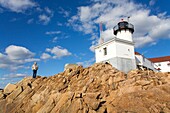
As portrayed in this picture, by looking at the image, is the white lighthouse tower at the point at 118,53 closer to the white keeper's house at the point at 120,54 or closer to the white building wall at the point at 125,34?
the white keeper's house at the point at 120,54

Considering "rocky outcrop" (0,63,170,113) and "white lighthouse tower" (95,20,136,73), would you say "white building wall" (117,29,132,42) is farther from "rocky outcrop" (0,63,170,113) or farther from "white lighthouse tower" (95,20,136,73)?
"rocky outcrop" (0,63,170,113)

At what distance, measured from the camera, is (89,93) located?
16.6m

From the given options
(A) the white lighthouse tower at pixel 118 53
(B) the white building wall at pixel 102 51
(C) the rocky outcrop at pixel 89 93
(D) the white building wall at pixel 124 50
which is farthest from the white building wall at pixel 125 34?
(C) the rocky outcrop at pixel 89 93

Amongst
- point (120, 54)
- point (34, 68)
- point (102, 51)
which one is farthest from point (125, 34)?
point (34, 68)

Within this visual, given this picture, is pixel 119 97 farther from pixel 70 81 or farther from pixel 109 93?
pixel 70 81

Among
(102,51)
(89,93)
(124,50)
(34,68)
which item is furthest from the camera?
(102,51)

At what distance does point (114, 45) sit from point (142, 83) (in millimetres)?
7107

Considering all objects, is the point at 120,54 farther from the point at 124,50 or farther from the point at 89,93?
the point at 89,93

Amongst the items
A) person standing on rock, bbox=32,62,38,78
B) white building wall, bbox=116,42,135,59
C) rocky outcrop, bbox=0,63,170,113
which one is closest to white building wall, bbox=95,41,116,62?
white building wall, bbox=116,42,135,59

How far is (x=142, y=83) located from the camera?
1822cm

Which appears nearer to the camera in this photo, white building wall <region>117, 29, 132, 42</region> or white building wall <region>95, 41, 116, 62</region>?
white building wall <region>95, 41, 116, 62</region>

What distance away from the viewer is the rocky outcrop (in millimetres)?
14719

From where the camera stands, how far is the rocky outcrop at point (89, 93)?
48.3ft

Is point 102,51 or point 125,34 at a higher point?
point 125,34
